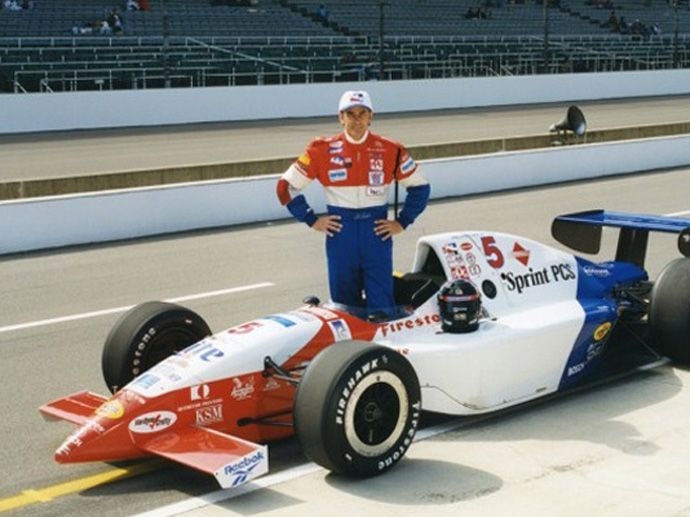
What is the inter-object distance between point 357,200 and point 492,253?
0.96 meters

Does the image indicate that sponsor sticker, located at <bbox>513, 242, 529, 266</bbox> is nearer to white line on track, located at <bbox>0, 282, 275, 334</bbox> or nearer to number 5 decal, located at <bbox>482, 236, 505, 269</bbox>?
number 5 decal, located at <bbox>482, 236, 505, 269</bbox>

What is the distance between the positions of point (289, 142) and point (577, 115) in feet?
20.9

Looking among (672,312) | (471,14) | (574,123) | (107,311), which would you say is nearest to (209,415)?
(672,312)

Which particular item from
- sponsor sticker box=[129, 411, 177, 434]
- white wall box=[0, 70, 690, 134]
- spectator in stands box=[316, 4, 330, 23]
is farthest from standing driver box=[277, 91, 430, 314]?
spectator in stands box=[316, 4, 330, 23]

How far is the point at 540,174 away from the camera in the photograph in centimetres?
2023

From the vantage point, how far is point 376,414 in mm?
5875

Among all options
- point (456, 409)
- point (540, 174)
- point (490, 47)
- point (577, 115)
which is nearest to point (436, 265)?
point (456, 409)

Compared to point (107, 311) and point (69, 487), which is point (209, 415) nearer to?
point (69, 487)

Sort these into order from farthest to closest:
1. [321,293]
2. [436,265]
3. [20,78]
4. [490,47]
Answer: [490,47]
[20,78]
[321,293]
[436,265]

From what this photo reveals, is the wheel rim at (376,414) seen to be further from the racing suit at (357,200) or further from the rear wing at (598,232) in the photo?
the rear wing at (598,232)

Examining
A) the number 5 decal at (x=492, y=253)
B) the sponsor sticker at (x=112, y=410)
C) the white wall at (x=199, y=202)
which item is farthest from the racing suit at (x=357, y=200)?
the white wall at (x=199, y=202)

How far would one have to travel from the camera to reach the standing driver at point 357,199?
22.7 feet

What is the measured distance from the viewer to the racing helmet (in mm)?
6734

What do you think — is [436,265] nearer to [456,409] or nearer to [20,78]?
[456,409]
